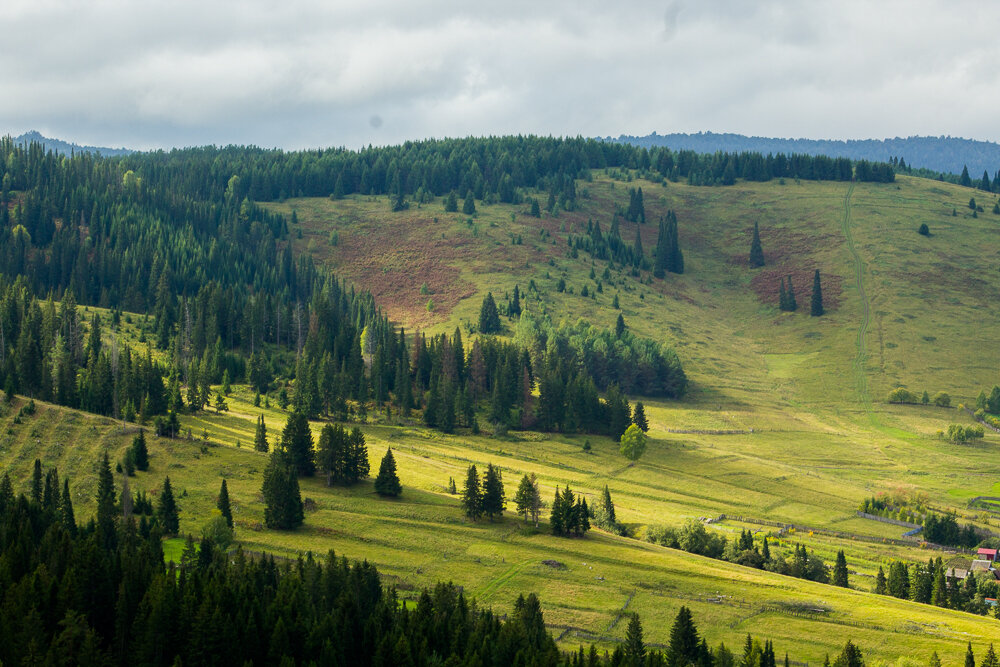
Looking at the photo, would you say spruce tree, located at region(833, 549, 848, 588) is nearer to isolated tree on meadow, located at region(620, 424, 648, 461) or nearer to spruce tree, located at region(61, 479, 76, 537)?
isolated tree on meadow, located at region(620, 424, 648, 461)

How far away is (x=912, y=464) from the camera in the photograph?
634ft

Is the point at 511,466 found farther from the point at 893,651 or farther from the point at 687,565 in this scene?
the point at 893,651

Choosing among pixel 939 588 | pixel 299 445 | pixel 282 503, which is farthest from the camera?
pixel 299 445

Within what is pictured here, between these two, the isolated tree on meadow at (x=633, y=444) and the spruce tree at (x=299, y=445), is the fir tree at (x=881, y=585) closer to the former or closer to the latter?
the isolated tree on meadow at (x=633, y=444)

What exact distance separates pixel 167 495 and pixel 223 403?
184 ft

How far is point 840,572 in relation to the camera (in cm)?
12525

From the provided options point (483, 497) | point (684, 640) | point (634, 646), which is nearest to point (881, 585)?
point (684, 640)

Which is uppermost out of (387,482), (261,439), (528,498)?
(261,439)

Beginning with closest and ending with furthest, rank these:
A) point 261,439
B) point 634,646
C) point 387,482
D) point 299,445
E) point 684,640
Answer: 1. point 634,646
2. point 684,640
3. point 387,482
4. point 299,445
5. point 261,439

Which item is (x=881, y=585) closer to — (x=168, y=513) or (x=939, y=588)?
(x=939, y=588)

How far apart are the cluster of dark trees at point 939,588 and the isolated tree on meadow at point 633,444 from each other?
62.5 meters

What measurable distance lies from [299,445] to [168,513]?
3071 cm

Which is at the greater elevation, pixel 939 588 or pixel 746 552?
pixel 746 552

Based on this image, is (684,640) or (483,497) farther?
(483,497)
